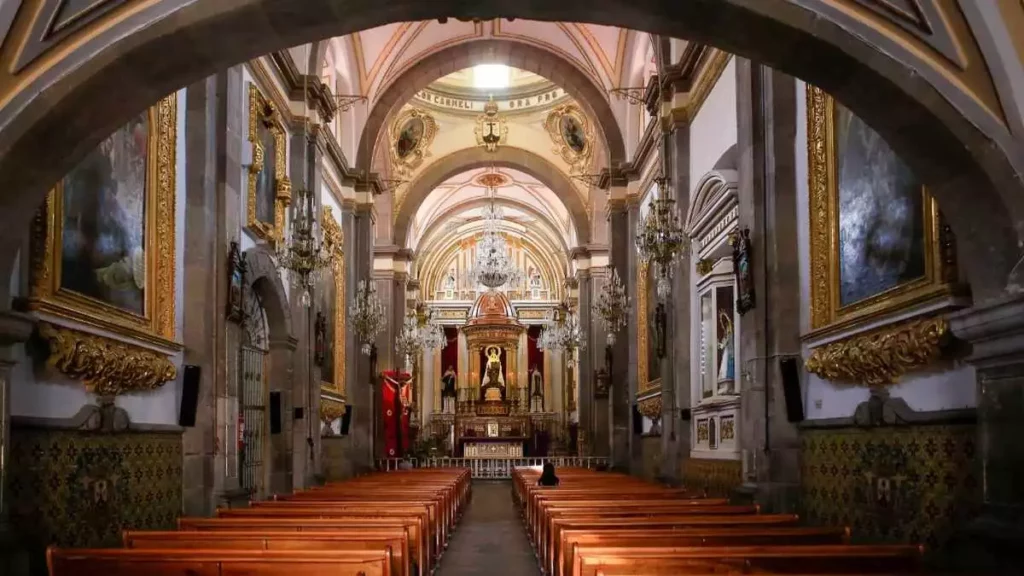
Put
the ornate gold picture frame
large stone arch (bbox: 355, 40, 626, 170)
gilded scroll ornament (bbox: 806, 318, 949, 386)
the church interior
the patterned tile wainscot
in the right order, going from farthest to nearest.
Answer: large stone arch (bbox: 355, 40, 626, 170), the ornate gold picture frame, gilded scroll ornament (bbox: 806, 318, 949, 386), the patterned tile wainscot, the church interior

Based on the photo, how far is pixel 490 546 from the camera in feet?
38.4

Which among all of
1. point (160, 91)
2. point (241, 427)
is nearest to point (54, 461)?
point (160, 91)

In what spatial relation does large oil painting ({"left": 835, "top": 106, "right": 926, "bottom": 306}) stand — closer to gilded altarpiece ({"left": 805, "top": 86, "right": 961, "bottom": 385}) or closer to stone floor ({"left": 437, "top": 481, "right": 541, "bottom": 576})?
gilded altarpiece ({"left": 805, "top": 86, "right": 961, "bottom": 385})

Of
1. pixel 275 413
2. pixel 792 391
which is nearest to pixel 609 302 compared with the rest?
pixel 275 413

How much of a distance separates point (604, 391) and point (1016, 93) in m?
17.7

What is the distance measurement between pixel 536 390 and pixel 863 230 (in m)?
31.9

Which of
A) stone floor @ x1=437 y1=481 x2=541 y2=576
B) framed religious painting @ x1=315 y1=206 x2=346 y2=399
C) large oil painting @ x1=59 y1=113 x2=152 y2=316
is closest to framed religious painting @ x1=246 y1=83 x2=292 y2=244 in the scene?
framed religious painting @ x1=315 y1=206 x2=346 y2=399

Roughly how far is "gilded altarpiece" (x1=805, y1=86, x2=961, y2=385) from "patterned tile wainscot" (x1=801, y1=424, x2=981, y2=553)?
1.66 ft

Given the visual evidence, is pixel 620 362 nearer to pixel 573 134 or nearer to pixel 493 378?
pixel 573 134

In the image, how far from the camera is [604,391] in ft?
72.9

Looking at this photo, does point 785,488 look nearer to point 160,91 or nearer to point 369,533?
point 369,533

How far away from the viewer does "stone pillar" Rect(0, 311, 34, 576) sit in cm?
546

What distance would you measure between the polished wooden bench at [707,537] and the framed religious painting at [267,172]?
6879 mm

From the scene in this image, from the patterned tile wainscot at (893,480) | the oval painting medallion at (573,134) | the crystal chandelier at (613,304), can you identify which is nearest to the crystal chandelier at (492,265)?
the oval painting medallion at (573,134)
